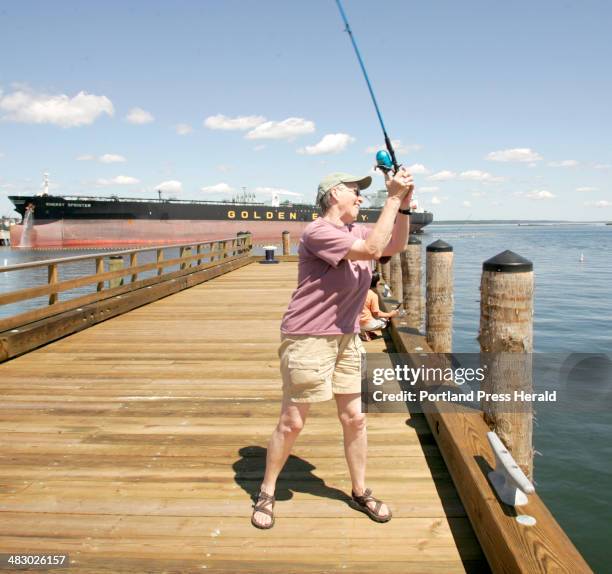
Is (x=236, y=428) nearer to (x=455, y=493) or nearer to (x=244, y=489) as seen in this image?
(x=244, y=489)

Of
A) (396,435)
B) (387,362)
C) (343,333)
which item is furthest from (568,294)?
(343,333)

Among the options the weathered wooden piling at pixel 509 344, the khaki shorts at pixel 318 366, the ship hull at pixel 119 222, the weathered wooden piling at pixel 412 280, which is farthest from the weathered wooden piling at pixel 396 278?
the ship hull at pixel 119 222

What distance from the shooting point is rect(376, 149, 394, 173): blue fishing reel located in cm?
282

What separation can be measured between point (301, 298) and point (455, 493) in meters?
1.56

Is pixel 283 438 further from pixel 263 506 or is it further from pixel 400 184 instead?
pixel 400 184

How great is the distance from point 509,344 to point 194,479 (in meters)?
2.15

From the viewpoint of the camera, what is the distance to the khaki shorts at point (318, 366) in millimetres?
2736

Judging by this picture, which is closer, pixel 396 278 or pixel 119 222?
pixel 396 278

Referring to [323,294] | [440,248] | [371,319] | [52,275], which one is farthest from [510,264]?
[52,275]

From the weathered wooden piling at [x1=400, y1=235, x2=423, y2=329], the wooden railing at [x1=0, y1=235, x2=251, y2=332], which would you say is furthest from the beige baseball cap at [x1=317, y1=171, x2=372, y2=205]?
the weathered wooden piling at [x1=400, y1=235, x2=423, y2=329]

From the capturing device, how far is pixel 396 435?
4184mm

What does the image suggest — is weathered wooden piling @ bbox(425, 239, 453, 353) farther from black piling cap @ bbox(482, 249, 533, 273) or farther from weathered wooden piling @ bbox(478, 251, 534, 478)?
black piling cap @ bbox(482, 249, 533, 273)

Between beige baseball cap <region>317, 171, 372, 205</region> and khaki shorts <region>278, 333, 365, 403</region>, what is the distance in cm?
74

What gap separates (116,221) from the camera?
2242 inches
